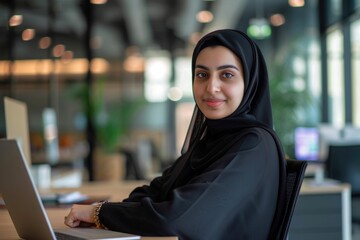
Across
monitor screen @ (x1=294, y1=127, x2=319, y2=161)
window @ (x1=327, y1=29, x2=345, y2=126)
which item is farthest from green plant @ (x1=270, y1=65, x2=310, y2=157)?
monitor screen @ (x1=294, y1=127, x2=319, y2=161)

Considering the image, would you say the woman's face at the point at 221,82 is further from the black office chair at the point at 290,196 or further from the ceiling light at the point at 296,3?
the ceiling light at the point at 296,3

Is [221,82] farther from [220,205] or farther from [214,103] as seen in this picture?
[220,205]

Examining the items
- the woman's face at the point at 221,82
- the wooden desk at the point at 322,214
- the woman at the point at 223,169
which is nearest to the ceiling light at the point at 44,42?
the wooden desk at the point at 322,214

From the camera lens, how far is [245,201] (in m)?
1.85

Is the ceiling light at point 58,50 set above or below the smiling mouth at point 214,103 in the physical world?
above

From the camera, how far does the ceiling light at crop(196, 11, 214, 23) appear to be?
37.3 ft

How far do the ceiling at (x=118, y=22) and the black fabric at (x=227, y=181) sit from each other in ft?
21.4

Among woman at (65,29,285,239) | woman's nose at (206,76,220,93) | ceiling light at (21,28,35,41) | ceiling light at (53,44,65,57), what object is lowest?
woman at (65,29,285,239)

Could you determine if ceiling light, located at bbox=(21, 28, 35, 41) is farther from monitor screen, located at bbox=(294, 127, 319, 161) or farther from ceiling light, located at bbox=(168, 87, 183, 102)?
monitor screen, located at bbox=(294, 127, 319, 161)

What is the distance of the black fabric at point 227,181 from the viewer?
68.9 inches

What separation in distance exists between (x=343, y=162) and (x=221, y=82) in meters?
3.85

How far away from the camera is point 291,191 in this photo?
6.54 ft

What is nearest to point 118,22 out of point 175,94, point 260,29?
point 175,94

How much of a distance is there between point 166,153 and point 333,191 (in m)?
7.07
